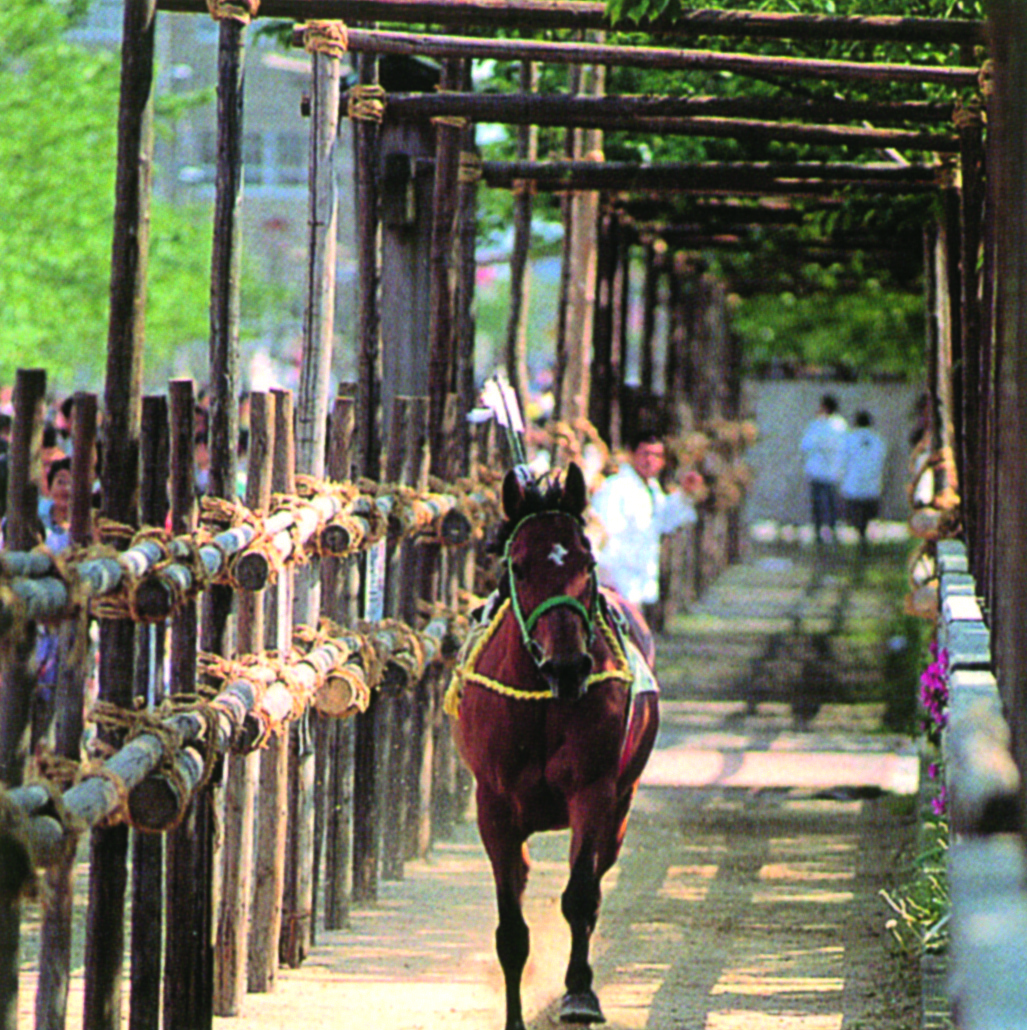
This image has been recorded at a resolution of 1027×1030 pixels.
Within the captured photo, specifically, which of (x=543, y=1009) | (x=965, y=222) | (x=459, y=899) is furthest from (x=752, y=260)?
(x=543, y=1009)

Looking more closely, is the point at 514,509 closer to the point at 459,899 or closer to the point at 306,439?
the point at 306,439

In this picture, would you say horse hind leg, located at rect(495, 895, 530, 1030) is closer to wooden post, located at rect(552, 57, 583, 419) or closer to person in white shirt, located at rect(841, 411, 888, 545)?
wooden post, located at rect(552, 57, 583, 419)

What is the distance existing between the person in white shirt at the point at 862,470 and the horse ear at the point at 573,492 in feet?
79.5

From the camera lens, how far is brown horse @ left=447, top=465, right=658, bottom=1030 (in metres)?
7.42

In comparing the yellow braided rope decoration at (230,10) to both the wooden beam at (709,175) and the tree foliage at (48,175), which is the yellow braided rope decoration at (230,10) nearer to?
the wooden beam at (709,175)

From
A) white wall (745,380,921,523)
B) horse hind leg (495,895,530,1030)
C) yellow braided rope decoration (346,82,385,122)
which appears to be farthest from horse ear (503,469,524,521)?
white wall (745,380,921,523)

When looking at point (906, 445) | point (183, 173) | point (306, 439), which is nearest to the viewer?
point (306, 439)

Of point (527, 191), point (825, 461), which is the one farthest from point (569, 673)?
point (825, 461)

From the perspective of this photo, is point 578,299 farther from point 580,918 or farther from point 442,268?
point 580,918

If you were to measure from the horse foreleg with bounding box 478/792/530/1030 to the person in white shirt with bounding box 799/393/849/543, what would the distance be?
2450 centimetres

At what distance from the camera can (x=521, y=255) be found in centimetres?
1441

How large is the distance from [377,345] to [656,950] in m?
3.06

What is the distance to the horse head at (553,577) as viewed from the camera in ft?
23.5

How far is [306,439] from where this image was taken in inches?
339
